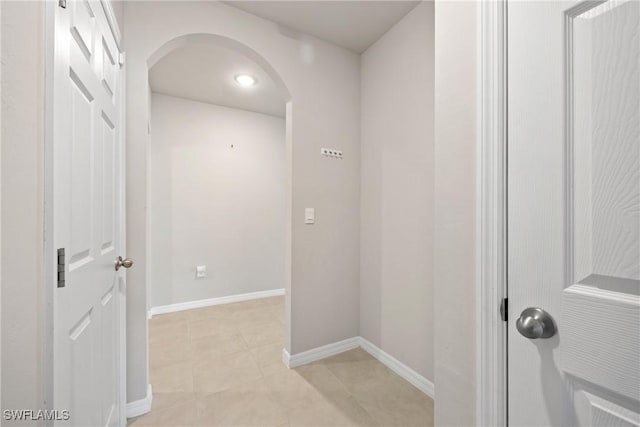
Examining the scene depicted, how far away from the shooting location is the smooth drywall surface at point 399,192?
6.07ft

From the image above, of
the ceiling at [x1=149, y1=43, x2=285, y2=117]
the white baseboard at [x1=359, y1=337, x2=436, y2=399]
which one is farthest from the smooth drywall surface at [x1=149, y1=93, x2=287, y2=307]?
the white baseboard at [x1=359, y1=337, x2=436, y2=399]

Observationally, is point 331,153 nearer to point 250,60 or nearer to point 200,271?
point 250,60

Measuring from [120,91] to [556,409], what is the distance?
2.20 metres

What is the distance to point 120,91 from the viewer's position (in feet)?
4.74

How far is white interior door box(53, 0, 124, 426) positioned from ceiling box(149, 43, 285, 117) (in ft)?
3.97

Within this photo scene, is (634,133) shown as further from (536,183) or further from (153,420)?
(153,420)

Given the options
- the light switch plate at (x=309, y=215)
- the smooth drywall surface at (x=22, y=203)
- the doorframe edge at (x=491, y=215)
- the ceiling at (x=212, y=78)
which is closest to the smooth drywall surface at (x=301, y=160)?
the light switch plate at (x=309, y=215)

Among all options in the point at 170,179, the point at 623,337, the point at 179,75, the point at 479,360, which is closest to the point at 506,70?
the point at 623,337

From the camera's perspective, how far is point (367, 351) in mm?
2336

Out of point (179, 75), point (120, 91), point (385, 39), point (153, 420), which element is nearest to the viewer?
point (120, 91)

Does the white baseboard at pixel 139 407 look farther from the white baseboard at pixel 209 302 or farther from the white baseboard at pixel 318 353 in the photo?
the white baseboard at pixel 209 302

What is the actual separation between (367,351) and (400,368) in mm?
384

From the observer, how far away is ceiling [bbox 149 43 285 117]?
2449mm
